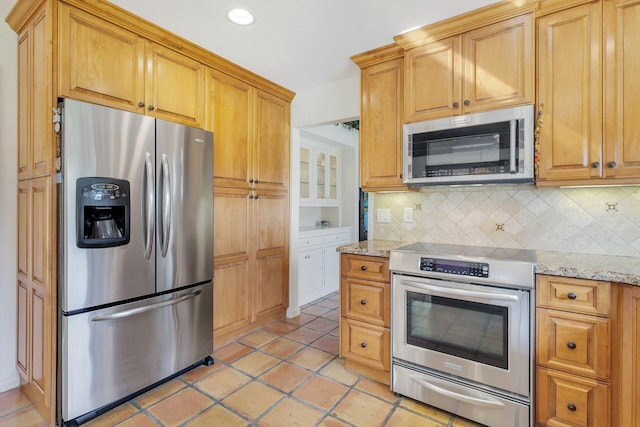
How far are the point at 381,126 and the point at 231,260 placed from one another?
1.75 metres

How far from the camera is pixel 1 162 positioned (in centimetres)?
204

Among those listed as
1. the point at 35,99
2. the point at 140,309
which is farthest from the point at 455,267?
the point at 35,99

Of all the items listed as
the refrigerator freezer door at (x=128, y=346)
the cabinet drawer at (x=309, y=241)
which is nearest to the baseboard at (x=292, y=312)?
the cabinet drawer at (x=309, y=241)

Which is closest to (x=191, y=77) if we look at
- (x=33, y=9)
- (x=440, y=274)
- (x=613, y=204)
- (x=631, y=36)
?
(x=33, y=9)

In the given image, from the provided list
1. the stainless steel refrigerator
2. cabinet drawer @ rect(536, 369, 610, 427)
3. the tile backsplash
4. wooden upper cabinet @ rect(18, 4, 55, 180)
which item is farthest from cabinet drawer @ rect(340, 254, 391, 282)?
wooden upper cabinet @ rect(18, 4, 55, 180)

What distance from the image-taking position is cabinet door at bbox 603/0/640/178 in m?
1.62

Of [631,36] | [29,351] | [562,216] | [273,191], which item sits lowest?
→ [29,351]

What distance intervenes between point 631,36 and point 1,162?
152 inches

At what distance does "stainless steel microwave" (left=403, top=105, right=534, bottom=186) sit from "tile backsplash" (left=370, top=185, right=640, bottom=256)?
0.35 m

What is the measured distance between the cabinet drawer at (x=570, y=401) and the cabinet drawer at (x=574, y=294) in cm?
35

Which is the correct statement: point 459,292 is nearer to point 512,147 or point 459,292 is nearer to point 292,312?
point 512,147

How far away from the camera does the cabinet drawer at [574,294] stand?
1.46 m

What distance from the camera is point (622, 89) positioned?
1.65m

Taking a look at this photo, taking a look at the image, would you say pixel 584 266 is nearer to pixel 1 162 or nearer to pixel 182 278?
pixel 182 278
